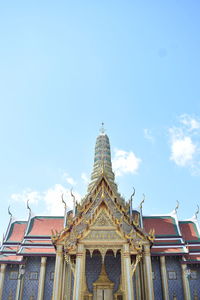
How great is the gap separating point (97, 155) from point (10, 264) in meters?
13.8

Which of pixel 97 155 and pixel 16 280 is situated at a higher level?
pixel 97 155

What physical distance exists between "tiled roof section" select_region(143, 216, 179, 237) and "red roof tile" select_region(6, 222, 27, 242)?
353 inches

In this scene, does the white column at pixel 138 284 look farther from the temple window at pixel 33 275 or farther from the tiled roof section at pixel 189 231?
the temple window at pixel 33 275

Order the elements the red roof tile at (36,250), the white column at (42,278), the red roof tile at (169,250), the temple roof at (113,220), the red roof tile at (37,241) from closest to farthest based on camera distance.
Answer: the temple roof at (113,220) < the white column at (42,278) < the red roof tile at (169,250) < the red roof tile at (36,250) < the red roof tile at (37,241)

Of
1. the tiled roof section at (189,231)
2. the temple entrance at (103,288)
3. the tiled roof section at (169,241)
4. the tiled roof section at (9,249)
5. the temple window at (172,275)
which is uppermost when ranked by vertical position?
the tiled roof section at (189,231)

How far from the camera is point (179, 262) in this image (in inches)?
687

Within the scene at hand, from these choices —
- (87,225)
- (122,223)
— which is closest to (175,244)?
(122,223)

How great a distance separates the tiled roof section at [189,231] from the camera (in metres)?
19.2

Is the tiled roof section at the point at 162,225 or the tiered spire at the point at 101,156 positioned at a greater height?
the tiered spire at the point at 101,156

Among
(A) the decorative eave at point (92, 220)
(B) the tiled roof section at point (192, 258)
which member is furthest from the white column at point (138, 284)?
(B) the tiled roof section at point (192, 258)

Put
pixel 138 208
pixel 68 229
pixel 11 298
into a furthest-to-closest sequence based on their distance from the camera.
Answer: pixel 138 208
pixel 11 298
pixel 68 229

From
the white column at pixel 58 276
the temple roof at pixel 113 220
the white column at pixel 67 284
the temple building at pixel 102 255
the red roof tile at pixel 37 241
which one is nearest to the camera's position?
the white column at pixel 58 276

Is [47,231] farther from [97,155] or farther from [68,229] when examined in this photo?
[97,155]

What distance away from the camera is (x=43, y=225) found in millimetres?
20453
